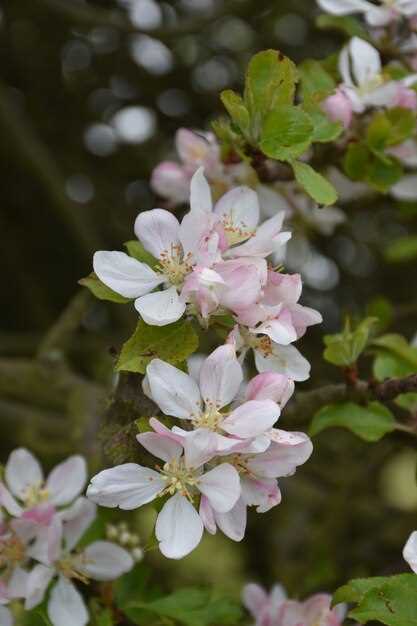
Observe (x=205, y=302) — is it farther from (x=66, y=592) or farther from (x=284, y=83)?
(x=66, y=592)

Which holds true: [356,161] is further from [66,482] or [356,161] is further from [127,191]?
[127,191]

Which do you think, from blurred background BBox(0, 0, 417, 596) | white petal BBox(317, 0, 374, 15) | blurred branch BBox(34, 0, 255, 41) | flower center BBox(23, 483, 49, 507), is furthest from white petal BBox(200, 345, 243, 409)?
blurred branch BBox(34, 0, 255, 41)

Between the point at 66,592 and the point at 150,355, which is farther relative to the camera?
the point at 66,592

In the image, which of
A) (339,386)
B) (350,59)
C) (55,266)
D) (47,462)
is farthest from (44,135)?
(339,386)

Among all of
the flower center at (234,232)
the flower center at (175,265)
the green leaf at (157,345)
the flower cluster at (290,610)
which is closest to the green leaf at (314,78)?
the flower center at (234,232)

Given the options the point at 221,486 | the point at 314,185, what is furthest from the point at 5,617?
the point at 314,185

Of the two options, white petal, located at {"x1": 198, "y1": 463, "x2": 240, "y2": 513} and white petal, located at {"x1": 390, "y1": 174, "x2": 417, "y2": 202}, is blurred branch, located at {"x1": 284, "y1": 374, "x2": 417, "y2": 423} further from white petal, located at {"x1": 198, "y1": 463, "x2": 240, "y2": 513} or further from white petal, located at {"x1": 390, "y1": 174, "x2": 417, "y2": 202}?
white petal, located at {"x1": 390, "y1": 174, "x2": 417, "y2": 202}
